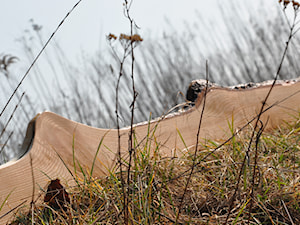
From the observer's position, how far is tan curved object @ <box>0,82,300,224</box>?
1444 mm

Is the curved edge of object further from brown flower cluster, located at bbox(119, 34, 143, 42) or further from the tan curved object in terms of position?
brown flower cluster, located at bbox(119, 34, 143, 42)

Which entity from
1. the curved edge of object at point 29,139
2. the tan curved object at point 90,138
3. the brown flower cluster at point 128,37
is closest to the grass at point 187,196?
the tan curved object at point 90,138

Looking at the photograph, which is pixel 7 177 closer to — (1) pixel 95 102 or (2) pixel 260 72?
(1) pixel 95 102

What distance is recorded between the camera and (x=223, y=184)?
1.51m

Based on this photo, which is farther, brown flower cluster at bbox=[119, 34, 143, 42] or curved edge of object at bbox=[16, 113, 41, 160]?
curved edge of object at bbox=[16, 113, 41, 160]

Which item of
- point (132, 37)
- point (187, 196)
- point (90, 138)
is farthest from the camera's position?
point (90, 138)

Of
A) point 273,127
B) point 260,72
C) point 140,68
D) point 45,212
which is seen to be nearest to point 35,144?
point 45,212

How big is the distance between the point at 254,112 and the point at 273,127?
205 millimetres

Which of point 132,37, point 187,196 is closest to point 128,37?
point 132,37

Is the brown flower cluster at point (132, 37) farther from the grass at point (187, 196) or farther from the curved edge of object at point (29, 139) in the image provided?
the curved edge of object at point (29, 139)

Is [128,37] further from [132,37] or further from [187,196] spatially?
[187,196]

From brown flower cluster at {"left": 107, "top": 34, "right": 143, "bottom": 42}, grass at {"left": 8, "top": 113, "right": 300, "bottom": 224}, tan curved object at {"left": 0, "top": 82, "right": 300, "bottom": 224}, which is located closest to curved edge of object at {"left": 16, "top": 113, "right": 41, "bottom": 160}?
tan curved object at {"left": 0, "top": 82, "right": 300, "bottom": 224}

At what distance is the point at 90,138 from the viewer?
5.38ft

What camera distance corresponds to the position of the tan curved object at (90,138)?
56.9 inches
